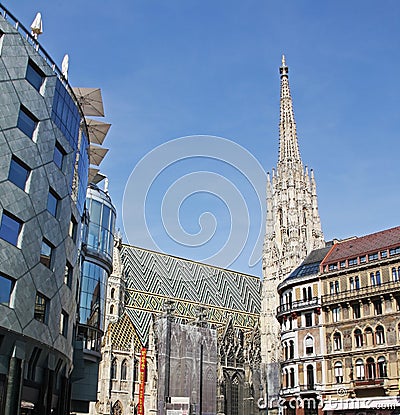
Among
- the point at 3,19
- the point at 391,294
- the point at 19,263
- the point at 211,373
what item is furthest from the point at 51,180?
the point at 211,373

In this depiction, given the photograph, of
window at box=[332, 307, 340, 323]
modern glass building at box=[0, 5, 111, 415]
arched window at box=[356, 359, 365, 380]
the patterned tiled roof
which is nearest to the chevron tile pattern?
the patterned tiled roof

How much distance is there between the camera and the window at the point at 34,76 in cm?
3270

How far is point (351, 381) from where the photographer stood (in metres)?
44.5

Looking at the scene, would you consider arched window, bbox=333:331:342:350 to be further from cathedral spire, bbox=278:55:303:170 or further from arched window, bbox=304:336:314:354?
cathedral spire, bbox=278:55:303:170

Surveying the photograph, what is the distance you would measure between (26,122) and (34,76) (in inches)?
123

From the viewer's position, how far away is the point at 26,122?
32219mm

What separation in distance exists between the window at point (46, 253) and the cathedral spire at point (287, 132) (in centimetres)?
8416

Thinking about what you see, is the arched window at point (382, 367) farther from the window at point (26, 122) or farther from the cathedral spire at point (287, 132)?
the cathedral spire at point (287, 132)

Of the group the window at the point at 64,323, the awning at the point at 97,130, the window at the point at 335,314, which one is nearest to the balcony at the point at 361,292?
the window at the point at 335,314

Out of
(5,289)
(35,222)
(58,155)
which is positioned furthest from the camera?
(58,155)

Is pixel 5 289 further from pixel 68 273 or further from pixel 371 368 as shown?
pixel 371 368

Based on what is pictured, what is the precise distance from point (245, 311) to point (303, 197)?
93.3 ft

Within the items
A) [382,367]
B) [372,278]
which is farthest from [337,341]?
[372,278]

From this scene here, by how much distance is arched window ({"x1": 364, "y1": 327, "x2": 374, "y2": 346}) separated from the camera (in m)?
44.2
